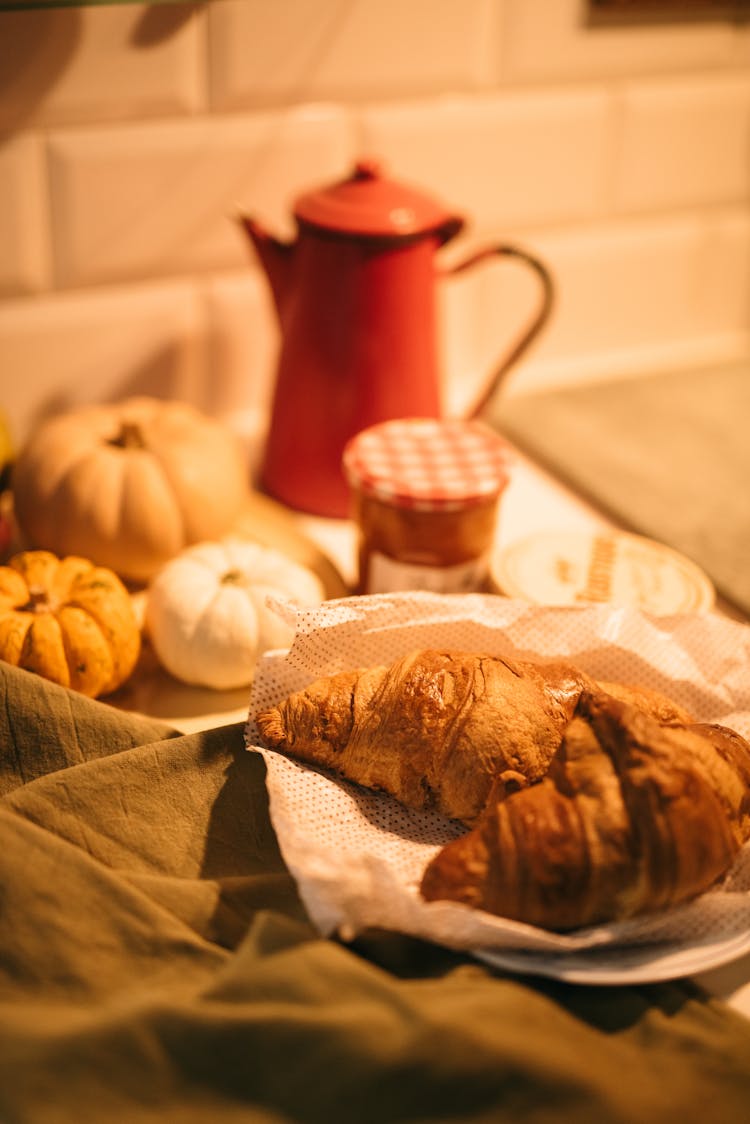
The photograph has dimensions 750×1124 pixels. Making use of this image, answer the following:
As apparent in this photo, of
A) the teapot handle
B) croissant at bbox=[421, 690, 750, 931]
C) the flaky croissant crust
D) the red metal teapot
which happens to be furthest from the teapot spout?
croissant at bbox=[421, 690, 750, 931]

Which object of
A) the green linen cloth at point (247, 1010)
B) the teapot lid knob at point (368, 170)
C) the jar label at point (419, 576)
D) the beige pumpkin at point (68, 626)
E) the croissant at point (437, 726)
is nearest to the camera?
the green linen cloth at point (247, 1010)

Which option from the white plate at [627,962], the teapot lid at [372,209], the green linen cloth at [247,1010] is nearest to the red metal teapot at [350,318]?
the teapot lid at [372,209]

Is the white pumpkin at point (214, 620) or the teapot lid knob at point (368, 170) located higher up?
the teapot lid knob at point (368, 170)

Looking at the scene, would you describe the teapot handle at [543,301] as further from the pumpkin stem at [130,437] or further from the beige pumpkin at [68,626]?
the beige pumpkin at [68,626]

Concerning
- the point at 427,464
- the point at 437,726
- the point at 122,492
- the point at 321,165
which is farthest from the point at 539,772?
the point at 321,165

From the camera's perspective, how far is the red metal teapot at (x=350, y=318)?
40.3 inches

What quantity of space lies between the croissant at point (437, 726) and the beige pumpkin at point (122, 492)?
11.4 inches

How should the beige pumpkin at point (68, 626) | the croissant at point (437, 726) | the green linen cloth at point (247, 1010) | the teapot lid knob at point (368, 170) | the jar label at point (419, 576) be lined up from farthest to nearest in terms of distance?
the teapot lid knob at point (368, 170), the jar label at point (419, 576), the beige pumpkin at point (68, 626), the croissant at point (437, 726), the green linen cloth at point (247, 1010)

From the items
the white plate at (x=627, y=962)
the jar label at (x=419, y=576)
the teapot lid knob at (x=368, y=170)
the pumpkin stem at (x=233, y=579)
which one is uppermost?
the teapot lid knob at (x=368, y=170)

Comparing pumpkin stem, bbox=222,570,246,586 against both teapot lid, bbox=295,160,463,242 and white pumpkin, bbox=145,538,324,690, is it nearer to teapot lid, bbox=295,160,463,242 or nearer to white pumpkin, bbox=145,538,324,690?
white pumpkin, bbox=145,538,324,690

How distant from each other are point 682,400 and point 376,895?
903 millimetres

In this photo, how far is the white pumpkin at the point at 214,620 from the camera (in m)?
0.86

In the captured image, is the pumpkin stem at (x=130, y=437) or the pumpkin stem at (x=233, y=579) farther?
the pumpkin stem at (x=130, y=437)

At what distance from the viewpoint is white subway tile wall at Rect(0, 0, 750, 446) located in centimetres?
107
